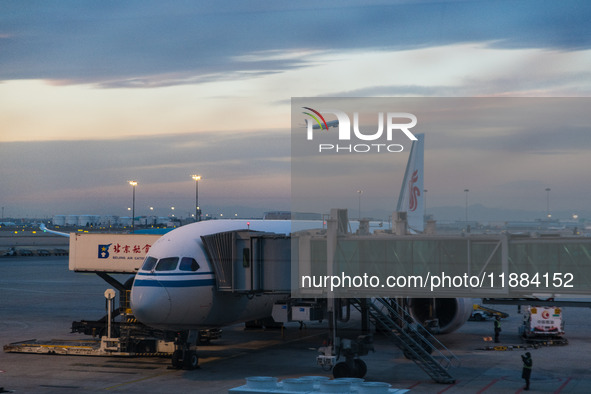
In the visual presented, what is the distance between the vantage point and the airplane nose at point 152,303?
28.9 m

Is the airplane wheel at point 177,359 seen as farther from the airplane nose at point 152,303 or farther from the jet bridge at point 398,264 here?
the jet bridge at point 398,264

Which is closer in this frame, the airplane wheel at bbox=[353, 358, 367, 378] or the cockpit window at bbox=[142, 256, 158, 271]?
the airplane wheel at bbox=[353, 358, 367, 378]

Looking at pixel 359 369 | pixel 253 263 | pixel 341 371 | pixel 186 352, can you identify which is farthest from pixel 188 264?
pixel 359 369

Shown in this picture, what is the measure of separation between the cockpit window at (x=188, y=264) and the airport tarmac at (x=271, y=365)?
13.0 feet

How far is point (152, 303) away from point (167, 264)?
1.68 metres

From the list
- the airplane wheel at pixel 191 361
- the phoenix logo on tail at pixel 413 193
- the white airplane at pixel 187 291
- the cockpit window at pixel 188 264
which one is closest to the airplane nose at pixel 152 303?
the white airplane at pixel 187 291

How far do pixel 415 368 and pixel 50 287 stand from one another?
44146mm

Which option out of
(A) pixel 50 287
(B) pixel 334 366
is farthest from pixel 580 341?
(A) pixel 50 287

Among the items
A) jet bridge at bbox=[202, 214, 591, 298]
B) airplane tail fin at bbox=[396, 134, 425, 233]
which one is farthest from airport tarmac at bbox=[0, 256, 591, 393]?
airplane tail fin at bbox=[396, 134, 425, 233]

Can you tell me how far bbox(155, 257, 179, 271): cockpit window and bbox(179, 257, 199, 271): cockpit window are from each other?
233mm

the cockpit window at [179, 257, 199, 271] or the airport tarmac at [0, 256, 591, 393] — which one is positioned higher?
the cockpit window at [179, 257, 199, 271]

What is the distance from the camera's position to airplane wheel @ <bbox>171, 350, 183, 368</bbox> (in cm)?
Result: 3086

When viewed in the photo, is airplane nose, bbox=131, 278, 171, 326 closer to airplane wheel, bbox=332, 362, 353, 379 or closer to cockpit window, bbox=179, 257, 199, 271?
cockpit window, bbox=179, 257, 199, 271

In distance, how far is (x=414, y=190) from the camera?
4869 cm
